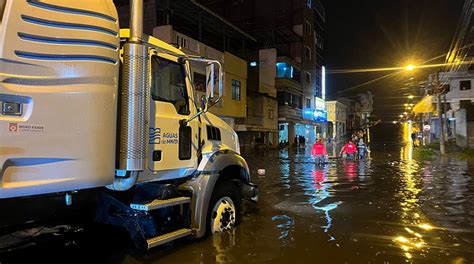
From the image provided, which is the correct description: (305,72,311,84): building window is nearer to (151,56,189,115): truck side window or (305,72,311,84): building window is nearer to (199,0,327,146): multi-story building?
(199,0,327,146): multi-story building

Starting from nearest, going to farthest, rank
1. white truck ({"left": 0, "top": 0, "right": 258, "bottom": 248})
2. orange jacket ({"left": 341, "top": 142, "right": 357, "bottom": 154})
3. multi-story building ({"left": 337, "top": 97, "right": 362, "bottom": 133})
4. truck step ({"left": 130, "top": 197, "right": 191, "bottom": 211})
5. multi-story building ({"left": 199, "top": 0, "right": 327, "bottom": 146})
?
white truck ({"left": 0, "top": 0, "right": 258, "bottom": 248})
truck step ({"left": 130, "top": 197, "right": 191, "bottom": 211})
orange jacket ({"left": 341, "top": 142, "right": 357, "bottom": 154})
multi-story building ({"left": 199, "top": 0, "right": 327, "bottom": 146})
multi-story building ({"left": 337, "top": 97, "right": 362, "bottom": 133})

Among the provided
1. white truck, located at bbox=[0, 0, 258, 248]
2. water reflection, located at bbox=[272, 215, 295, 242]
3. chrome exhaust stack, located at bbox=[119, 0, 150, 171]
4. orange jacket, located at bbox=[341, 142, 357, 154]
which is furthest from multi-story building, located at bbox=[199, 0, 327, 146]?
chrome exhaust stack, located at bbox=[119, 0, 150, 171]

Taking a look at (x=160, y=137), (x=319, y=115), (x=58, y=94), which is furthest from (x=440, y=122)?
(x=319, y=115)

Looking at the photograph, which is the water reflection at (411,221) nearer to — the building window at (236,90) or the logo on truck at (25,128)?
the logo on truck at (25,128)

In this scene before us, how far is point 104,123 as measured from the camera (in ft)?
14.0

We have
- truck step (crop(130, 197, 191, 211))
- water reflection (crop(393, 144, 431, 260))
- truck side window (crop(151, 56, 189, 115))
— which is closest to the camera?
truck step (crop(130, 197, 191, 211))

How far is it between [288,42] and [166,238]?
166ft

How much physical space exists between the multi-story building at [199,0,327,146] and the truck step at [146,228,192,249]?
40.7 m

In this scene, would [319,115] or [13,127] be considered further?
[319,115]

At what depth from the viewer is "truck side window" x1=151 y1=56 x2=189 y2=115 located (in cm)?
533

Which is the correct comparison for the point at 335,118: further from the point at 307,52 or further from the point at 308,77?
the point at 307,52

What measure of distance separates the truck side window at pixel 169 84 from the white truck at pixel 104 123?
0.05 feet

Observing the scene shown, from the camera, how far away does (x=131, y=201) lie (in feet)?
17.0

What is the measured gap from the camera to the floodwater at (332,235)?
5.64m
